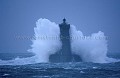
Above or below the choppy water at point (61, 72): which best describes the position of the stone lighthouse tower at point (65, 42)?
above

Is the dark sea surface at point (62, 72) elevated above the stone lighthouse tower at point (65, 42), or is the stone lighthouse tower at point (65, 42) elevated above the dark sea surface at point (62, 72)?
the stone lighthouse tower at point (65, 42)

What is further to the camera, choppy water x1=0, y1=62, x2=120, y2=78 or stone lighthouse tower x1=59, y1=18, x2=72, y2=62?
stone lighthouse tower x1=59, y1=18, x2=72, y2=62

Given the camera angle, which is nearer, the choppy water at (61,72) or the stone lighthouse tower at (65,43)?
the choppy water at (61,72)

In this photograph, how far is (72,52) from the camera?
9325 centimetres

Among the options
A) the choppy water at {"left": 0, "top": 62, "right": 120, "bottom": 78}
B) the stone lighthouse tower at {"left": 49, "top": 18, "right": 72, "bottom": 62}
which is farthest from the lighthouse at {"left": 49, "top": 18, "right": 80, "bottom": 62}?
the choppy water at {"left": 0, "top": 62, "right": 120, "bottom": 78}

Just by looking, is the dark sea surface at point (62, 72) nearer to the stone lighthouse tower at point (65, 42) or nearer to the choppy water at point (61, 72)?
the choppy water at point (61, 72)

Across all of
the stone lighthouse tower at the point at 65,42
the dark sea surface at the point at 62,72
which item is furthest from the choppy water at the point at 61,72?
the stone lighthouse tower at the point at 65,42

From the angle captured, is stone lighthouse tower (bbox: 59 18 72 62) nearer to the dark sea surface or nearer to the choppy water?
the dark sea surface

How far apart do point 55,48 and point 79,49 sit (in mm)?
8457

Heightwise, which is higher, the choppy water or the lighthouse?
the lighthouse

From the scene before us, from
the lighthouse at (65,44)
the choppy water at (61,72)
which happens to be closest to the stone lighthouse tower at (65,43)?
the lighthouse at (65,44)

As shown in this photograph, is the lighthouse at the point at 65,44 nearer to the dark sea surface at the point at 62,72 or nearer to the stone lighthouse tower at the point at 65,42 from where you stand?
the stone lighthouse tower at the point at 65,42

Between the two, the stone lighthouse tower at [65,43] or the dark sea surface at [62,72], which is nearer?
the dark sea surface at [62,72]

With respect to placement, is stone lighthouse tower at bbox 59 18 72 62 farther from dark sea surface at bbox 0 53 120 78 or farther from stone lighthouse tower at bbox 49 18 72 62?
dark sea surface at bbox 0 53 120 78
